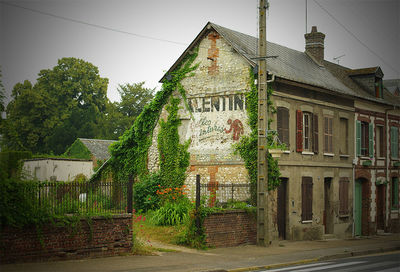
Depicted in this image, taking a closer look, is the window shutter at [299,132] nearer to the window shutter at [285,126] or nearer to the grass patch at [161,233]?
the window shutter at [285,126]

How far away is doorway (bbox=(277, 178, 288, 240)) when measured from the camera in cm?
2149

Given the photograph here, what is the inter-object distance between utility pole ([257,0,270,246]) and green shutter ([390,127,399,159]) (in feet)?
49.8

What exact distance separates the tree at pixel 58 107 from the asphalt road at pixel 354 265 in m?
41.5

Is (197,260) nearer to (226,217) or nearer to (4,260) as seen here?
(226,217)

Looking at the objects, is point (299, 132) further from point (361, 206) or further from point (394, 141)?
point (394, 141)

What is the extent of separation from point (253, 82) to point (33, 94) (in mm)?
35911

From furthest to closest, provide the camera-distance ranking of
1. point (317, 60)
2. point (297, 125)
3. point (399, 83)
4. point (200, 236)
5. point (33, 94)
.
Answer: point (33, 94), point (399, 83), point (317, 60), point (297, 125), point (200, 236)

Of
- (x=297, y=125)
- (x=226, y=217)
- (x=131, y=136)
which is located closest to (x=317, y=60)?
(x=297, y=125)

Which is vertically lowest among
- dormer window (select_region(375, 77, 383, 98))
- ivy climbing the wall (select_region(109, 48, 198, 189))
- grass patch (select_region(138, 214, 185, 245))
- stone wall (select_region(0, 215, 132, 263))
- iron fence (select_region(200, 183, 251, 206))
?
grass patch (select_region(138, 214, 185, 245))

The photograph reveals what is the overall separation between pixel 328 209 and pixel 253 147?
642 centimetres

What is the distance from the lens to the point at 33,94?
51438 millimetres

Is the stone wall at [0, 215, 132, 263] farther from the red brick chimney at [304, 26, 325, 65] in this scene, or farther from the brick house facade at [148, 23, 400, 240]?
the red brick chimney at [304, 26, 325, 65]

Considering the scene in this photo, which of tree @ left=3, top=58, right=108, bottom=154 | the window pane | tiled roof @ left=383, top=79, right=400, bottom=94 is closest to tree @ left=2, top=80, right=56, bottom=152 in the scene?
tree @ left=3, top=58, right=108, bottom=154

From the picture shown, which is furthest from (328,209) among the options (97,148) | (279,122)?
(97,148)
